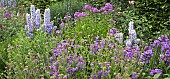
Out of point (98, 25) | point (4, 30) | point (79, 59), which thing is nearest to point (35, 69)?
point (79, 59)

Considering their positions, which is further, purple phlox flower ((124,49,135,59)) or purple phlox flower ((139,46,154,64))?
purple phlox flower ((139,46,154,64))

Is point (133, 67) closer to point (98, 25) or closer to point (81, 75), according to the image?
point (81, 75)

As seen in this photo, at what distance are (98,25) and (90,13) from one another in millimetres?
575

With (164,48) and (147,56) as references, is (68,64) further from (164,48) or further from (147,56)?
(164,48)

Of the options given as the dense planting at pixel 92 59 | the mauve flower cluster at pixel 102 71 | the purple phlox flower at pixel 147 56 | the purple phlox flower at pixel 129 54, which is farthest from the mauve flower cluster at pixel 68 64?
the purple phlox flower at pixel 147 56

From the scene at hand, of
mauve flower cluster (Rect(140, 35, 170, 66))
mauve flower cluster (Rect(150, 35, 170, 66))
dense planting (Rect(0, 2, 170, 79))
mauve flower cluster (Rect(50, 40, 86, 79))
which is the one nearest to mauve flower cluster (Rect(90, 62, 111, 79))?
dense planting (Rect(0, 2, 170, 79))

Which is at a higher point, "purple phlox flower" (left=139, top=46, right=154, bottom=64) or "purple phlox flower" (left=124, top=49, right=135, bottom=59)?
"purple phlox flower" (left=124, top=49, right=135, bottom=59)

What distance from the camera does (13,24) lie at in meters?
6.40

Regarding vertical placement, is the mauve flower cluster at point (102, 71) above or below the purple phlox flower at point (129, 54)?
below

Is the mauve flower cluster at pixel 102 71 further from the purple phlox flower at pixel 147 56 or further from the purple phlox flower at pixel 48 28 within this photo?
the purple phlox flower at pixel 48 28

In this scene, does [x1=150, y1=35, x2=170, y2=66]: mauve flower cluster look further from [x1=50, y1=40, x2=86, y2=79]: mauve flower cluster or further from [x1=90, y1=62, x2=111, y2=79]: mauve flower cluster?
[x1=50, y1=40, x2=86, y2=79]: mauve flower cluster

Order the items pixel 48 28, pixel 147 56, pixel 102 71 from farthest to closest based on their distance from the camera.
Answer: pixel 48 28 < pixel 147 56 < pixel 102 71

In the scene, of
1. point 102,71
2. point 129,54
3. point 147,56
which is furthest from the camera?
point 147,56

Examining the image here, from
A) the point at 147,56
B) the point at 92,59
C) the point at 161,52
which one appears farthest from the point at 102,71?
the point at 161,52
